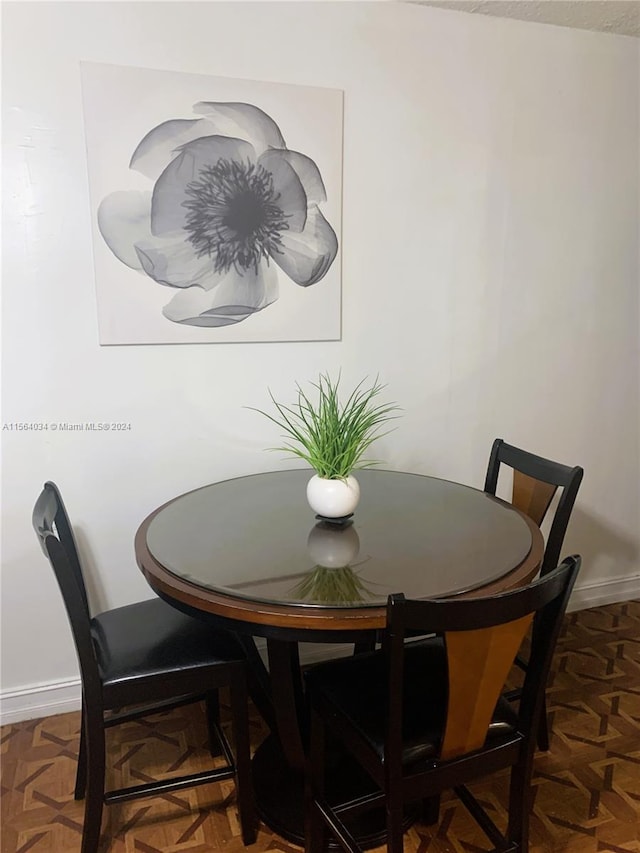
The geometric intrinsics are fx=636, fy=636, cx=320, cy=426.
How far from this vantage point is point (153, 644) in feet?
5.50

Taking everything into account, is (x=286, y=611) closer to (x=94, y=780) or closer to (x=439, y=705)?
(x=439, y=705)

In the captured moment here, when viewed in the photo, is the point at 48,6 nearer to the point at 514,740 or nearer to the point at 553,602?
the point at 553,602

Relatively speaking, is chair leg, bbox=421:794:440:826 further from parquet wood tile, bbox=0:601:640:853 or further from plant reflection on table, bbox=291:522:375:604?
plant reflection on table, bbox=291:522:375:604

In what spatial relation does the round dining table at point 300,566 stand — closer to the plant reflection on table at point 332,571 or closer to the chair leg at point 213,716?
the plant reflection on table at point 332,571

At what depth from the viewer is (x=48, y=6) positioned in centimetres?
188

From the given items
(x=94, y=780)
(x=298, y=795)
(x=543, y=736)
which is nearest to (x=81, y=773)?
(x=94, y=780)

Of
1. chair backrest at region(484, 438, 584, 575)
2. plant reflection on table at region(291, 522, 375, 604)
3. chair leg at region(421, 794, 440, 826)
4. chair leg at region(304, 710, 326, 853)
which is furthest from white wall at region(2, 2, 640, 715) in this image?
chair leg at region(421, 794, 440, 826)

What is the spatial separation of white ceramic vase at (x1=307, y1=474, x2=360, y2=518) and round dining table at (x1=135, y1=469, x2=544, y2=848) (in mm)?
44

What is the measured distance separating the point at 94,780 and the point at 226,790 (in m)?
0.47

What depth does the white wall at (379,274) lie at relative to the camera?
1988 mm

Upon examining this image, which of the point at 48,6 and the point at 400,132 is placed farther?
the point at 400,132

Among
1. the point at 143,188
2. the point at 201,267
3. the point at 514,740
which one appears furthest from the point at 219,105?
the point at 514,740

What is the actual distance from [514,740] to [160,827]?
1.03 meters

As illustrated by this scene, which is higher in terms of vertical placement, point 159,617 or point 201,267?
point 201,267
